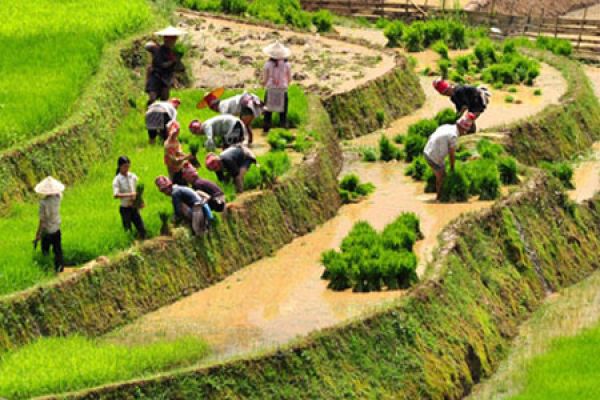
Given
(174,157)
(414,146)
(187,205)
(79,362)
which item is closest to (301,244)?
(174,157)

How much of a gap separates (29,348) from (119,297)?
1.79 meters

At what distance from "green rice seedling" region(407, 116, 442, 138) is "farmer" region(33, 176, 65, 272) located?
934cm

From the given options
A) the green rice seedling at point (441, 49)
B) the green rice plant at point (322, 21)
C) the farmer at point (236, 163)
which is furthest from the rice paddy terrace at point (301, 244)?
the green rice plant at point (322, 21)

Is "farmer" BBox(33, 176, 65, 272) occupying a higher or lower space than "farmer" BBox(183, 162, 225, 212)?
higher

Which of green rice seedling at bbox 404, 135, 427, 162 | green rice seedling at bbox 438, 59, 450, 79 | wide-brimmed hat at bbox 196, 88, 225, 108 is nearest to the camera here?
wide-brimmed hat at bbox 196, 88, 225, 108

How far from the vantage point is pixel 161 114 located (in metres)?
26.0

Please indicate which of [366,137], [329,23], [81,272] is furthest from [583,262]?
[329,23]

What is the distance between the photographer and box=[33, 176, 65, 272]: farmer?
20.9 metres

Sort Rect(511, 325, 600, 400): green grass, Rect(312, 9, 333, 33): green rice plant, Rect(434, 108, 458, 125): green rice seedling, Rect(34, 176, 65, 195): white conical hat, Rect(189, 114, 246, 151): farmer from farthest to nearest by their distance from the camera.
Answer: Rect(312, 9, 333, 33): green rice plant
Rect(434, 108, 458, 125): green rice seedling
Rect(189, 114, 246, 151): farmer
Rect(34, 176, 65, 195): white conical hat
Rect(511, 325, 600, 400): green grass

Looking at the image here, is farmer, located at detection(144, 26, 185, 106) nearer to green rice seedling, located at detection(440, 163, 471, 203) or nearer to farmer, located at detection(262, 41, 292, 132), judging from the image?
farmer, located at detection(262, 41, 292, 132)

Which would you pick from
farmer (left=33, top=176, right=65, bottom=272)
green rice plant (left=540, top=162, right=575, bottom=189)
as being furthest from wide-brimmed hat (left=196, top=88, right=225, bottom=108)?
farmer (left=33, top=176, right=65, bottom=272)

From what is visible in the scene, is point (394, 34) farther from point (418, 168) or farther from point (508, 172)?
point (508, 172)

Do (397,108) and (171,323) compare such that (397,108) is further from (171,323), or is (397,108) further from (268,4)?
(171,323)

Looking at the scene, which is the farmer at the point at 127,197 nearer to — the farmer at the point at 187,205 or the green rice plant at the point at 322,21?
the farmer at the point at 187,205
